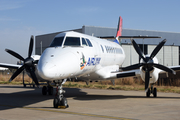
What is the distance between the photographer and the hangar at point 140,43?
4762 centimetres

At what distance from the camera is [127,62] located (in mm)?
A: 48625

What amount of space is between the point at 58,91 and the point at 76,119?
9.23ft

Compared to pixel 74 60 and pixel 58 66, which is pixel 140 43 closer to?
pixel 74 60

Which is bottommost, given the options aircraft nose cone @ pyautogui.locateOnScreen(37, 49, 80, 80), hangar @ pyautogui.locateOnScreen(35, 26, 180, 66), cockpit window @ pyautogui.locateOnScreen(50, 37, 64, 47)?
aircraft nose cone @ pyautogui.locateOnScreen(37, 49, 80, 80)

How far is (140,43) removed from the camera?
50.2 metres

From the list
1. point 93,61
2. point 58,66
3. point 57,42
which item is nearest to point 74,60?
point 58,66

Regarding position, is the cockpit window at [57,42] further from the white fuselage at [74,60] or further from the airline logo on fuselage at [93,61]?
the airline logo on fuselage at [93,61]

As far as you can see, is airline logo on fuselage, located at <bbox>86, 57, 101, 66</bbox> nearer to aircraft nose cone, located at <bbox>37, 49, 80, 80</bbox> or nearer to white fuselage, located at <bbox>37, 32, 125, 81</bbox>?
white fuselage, located at <bbox>37, 32, 125, 81</bbox>

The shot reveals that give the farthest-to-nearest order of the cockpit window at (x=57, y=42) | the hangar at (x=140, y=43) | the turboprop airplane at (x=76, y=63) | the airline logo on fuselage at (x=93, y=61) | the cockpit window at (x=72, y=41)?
the hangar at (x=140, y=43) < the airline logo on fuselage at (x=93, y=61) < the cockpit window at (x=72, y=41) < the cockpit window at (x=57, y=42) < the turboprop airplane at (x=76, y=63)

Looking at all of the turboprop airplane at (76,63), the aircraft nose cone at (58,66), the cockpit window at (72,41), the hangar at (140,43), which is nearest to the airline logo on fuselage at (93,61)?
the turboprop airplane at (76,63)

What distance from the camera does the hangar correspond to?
156ft

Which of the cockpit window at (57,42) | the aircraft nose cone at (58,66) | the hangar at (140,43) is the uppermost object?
the hangar at (140,43)

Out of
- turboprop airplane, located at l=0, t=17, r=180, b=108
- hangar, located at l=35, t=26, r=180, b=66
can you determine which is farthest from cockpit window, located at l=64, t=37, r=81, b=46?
hangar, located at l=35, t=26, r=180, b=66

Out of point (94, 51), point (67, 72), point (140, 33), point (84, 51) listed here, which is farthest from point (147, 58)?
point (140, 33)
